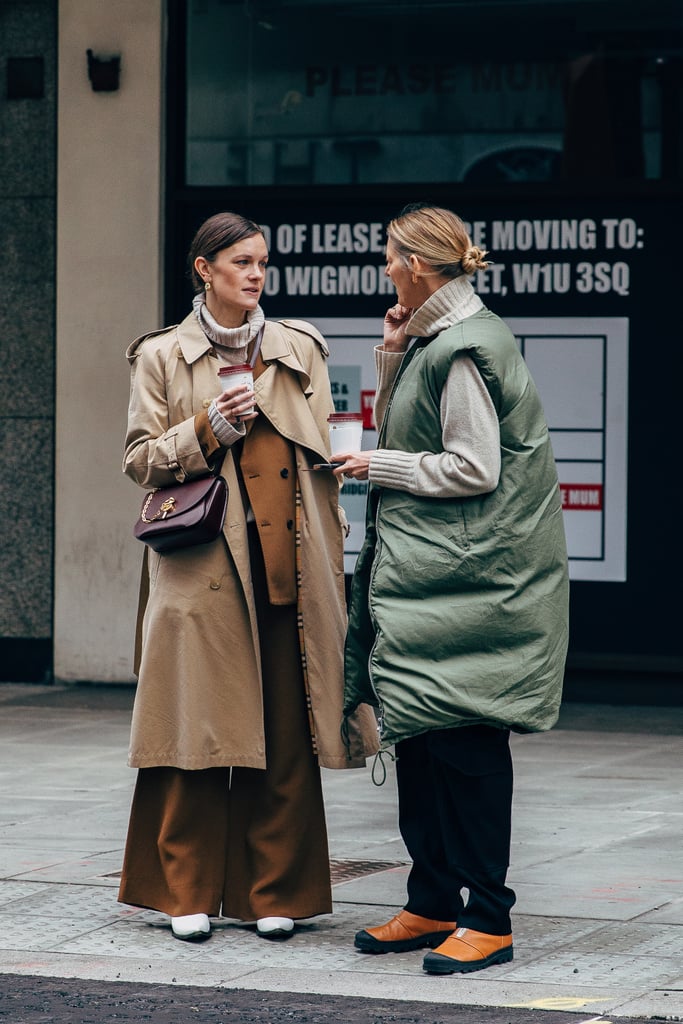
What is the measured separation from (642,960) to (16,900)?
6.10 feet

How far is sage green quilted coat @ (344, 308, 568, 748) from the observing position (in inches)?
189

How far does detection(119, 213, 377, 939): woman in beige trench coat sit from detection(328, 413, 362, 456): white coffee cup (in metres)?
0.30

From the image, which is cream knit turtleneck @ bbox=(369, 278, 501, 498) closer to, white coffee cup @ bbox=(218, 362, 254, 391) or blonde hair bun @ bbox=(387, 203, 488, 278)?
blonde hair bun @ bbox=(387, 203, 488, 278)

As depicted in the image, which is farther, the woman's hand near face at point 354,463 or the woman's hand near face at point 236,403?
the woman's hand near face at point 236,403

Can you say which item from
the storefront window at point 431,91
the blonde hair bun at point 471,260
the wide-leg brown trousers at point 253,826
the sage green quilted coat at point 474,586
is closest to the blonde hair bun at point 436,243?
the blonde hair bun at point 471,260

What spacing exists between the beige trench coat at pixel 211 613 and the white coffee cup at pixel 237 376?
0.17 metres

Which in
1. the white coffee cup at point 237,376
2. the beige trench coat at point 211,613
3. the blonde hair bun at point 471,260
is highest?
the blonde hair bun at point 471,260

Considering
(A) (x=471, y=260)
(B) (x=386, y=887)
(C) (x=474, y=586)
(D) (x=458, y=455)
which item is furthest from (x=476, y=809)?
(A) (x=471, y=260)

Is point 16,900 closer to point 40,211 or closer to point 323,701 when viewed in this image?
point 323,701

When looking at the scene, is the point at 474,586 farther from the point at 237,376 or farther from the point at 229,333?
the point at 229,333

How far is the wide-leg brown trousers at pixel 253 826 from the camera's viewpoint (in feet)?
17.3

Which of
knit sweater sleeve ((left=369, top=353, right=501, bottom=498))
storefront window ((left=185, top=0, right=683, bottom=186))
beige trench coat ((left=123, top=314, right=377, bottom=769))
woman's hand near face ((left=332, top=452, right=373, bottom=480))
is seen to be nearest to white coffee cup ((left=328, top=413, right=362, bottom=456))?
woman's hand near face ((left=332, top=452, right=373, bottom=480))

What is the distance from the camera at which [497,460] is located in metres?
4.79

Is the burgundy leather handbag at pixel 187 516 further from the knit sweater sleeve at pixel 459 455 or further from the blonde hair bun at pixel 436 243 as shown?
the blonde hair bun at pixel 436 243
